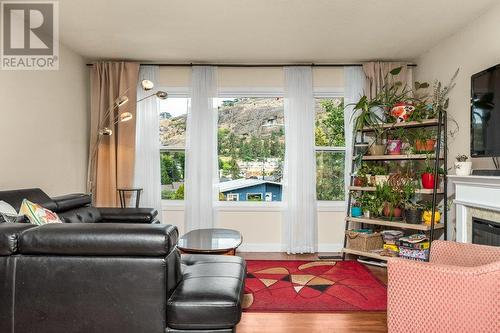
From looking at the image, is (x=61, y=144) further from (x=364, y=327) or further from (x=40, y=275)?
(x=364, y=327)

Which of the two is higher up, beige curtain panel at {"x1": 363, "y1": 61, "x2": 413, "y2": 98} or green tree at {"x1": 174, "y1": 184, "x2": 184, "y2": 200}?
beige curtain panel at {"x1": 363, "y1": 61, "x2": 413, "y2": 98}

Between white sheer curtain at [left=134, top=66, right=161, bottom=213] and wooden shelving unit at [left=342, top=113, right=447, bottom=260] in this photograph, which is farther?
white sheer curtain at [left=134, top=66, right=161, bottom=213]

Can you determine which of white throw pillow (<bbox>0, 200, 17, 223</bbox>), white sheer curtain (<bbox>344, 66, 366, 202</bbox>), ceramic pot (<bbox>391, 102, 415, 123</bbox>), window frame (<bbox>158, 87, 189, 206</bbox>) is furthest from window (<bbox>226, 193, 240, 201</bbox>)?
white throw pillow (<bbox>0, 200, 17, 223</bbox>)

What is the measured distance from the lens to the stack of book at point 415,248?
385 centimetres

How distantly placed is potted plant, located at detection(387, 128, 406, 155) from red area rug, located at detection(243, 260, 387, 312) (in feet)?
4.52

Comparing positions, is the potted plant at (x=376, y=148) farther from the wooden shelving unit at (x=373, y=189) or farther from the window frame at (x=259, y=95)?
the window frame at (x=259, y=95)

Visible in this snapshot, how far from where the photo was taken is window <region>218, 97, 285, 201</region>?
5.09 meters

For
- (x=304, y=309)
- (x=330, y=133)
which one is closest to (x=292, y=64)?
(x=330, y=133)

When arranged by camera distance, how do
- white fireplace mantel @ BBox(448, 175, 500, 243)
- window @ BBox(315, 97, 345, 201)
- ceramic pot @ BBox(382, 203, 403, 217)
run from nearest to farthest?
white fireplace mantel @ BBox(448, 175, 500, 243) < ceramic pot @ BBox(382, 203, 403, 217) < window @ BBox(315, 97, 345, 201)

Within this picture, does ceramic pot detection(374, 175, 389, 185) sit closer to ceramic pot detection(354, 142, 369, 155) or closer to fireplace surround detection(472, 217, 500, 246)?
ceramic pot detection(354, 142, 369, 155)

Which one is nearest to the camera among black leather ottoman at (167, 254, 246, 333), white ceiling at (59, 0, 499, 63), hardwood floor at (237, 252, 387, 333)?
black leather ottoman at (167, 254, 246, 333)

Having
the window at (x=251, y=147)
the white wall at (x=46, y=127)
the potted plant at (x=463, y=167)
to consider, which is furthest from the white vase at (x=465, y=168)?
the white wall at (x=46, y=127)

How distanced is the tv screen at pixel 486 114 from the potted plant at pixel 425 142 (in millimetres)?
778

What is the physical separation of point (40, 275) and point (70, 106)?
121 inches
